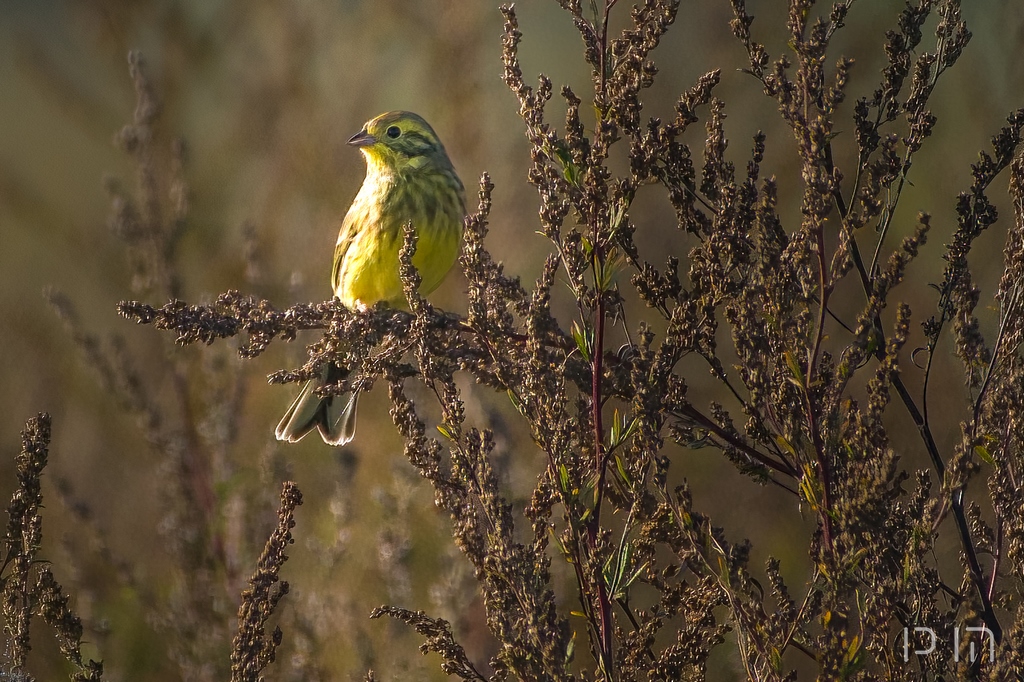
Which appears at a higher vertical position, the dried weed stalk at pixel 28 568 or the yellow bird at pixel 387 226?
the yellow bird at pixel 387 226

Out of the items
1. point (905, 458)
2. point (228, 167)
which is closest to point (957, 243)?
point (905, 458)

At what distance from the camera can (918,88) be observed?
5.51 feet

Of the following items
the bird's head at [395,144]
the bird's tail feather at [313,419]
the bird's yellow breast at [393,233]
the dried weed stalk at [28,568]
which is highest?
the bird's head at [395,144]

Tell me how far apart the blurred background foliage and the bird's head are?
1.35 ft

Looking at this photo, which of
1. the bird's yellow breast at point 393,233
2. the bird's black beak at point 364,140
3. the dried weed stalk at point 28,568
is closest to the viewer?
the dried weed stalk at point 28,568

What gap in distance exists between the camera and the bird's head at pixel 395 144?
3777mm

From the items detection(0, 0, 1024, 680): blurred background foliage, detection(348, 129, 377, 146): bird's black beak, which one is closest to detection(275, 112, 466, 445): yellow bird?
detection(348, 129, 377, 146): bird's black beak

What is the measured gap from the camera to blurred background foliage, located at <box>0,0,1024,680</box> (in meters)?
3.14

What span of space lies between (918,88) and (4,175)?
13.5 ft

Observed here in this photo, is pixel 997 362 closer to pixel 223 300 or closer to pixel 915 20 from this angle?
pixel 915 20

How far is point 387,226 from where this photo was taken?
3523mm

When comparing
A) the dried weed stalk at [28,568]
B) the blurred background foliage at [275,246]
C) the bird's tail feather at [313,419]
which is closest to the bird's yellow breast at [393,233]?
the blurred background foliage at [275,246]

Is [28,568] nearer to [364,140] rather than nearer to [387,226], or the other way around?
[387,226]

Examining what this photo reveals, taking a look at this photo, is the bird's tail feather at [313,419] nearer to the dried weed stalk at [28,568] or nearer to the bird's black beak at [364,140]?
the bird's black beak at [364,140]
